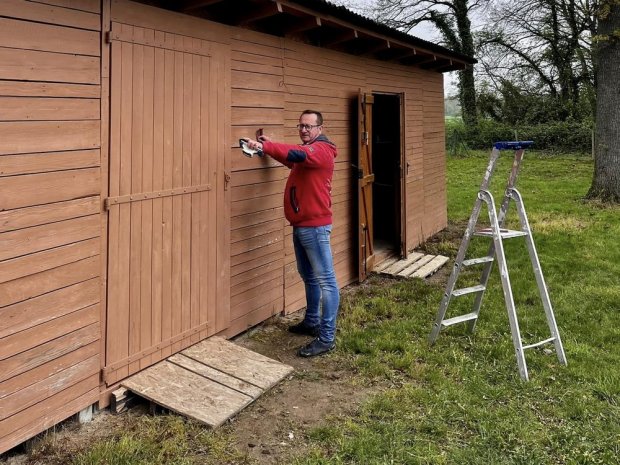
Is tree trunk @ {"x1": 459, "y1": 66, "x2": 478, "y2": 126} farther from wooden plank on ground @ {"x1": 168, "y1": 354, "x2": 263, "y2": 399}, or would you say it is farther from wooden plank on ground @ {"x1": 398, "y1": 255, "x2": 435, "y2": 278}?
wooden plank on ground @ {"x1": 168, "y1": 354, "x2": 263, "y2": 399}

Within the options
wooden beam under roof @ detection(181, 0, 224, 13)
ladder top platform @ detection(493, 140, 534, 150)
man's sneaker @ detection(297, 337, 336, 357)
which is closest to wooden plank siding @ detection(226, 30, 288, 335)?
wooden beam under roof @ detection(181, 0, 224, 13)

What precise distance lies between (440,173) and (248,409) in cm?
696

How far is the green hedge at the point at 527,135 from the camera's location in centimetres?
2036

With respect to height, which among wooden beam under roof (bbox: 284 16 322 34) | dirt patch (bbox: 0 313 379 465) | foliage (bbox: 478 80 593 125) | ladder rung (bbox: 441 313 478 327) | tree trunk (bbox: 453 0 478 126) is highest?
→ tree trunk (bbox: 453 0 478 126)

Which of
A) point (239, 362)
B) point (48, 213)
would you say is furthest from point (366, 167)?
point (48, 213)

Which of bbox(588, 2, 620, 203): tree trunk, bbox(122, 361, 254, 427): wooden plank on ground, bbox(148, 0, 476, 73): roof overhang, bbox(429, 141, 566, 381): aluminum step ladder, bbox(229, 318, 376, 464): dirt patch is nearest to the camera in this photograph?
bbox(229, 318, 376, 464): dirt patch

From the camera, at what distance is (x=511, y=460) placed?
113 inches

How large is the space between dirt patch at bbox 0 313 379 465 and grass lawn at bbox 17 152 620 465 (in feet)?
0.21

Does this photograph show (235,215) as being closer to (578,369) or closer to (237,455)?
(237,455)

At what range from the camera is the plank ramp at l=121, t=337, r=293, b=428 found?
128 inches

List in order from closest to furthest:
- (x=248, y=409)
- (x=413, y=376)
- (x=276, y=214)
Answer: (x=248, y=409), (x=413, y=376), (x=276, y=214)

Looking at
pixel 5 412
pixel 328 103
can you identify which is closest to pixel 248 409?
pixel 5 412

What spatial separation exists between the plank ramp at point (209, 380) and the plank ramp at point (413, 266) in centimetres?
308

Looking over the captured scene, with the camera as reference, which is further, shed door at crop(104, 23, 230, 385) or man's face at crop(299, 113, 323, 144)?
man's face at crop(299, 113, 323, 144)
